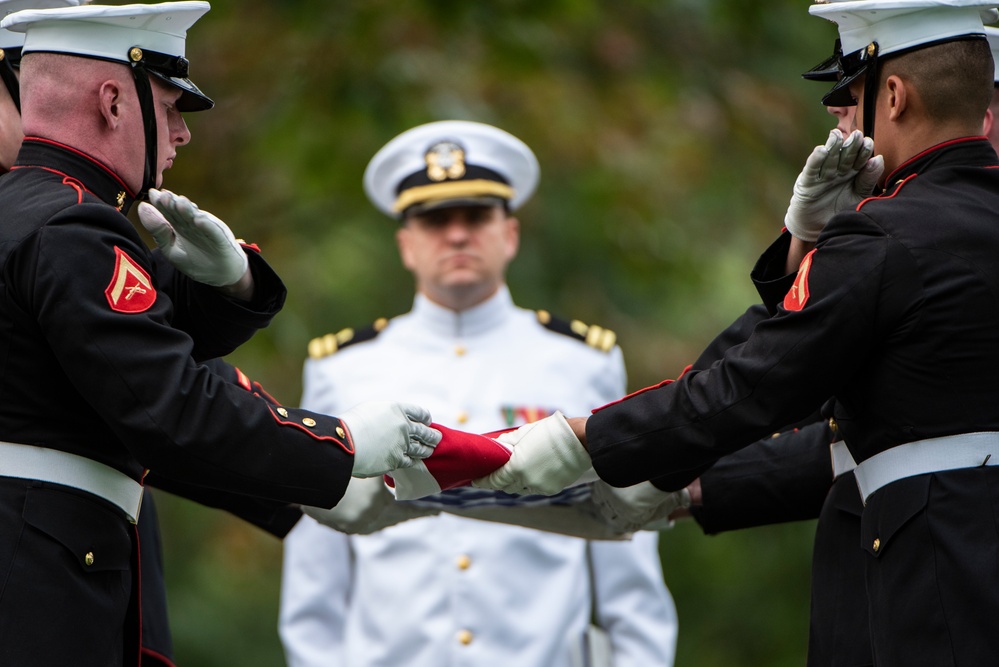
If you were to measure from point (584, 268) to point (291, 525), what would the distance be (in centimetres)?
456

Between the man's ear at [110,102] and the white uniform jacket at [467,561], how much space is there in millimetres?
2111

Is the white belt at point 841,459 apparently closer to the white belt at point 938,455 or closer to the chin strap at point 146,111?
the white belt at point 938,455

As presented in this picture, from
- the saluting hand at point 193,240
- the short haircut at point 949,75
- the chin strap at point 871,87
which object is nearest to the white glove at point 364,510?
the saluting hand at point 193,240

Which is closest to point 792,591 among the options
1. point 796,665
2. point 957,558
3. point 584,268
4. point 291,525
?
point 796,665

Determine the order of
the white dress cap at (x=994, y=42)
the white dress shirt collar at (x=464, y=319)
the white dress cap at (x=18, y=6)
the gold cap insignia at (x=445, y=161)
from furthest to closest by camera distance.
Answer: the gold cap insignia at (x=445, y=161) < the white dress shirt collar at (x=464, y=319) < the white dress cap at (x=994, y=42) < the white dress cap at (x=18, y=6)

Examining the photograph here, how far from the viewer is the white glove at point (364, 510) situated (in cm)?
475

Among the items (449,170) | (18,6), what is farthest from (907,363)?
(449,170)

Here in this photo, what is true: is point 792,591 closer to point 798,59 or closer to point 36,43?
point 798,59

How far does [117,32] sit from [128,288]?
26.1 inches

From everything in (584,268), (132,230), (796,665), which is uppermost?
(584,268)

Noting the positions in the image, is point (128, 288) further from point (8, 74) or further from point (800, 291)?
point (800, 291)

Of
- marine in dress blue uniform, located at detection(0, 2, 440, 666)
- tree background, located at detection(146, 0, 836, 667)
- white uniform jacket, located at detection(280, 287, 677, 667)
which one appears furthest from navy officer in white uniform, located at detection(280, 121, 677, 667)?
marine in dress blue uniform, located at detection(0, 2, 440, 666)

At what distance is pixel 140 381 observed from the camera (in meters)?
3.37

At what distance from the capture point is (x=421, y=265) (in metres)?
5.85
